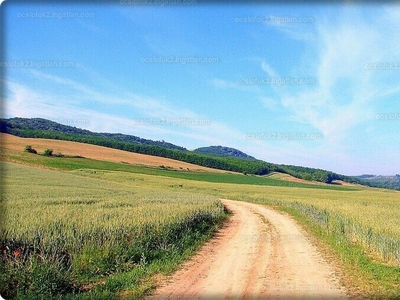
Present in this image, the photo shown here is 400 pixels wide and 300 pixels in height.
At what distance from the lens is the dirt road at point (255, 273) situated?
7.71 m

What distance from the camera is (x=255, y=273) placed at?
30.3 ft

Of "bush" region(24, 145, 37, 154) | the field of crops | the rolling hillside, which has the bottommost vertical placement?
the field of crops

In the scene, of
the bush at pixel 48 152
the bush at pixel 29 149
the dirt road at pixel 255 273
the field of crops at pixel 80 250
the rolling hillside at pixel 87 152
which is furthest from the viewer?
the rolling hillside at pixel 87 152

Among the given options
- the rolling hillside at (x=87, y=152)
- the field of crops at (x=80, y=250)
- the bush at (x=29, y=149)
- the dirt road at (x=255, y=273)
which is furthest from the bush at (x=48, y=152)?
the dirt road at (x=255, y=273)

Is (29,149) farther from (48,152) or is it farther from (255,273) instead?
(255,273)

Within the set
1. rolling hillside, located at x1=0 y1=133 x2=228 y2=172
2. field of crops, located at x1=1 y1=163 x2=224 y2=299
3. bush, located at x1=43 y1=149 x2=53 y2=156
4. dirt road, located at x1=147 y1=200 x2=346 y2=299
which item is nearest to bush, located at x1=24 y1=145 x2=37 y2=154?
rolling hillside, located at x1=0 y1=133 x2=228 y2=172

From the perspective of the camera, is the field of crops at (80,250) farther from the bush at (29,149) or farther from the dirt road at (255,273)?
the bush at (29,149)

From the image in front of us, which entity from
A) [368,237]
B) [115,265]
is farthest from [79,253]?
[368,237]

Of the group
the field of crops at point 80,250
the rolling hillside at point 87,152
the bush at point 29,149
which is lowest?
the field of crops at point 80,250

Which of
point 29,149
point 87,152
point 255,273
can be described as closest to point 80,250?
point 255,273

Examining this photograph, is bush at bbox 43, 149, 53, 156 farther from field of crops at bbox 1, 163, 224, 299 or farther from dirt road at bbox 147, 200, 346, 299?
dirt road at bbox 147, 200, 346, 299

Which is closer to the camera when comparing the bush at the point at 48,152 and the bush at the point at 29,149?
the bush at the point at 29,149

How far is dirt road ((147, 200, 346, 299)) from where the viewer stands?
7.71 metres

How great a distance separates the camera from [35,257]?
8.41m
